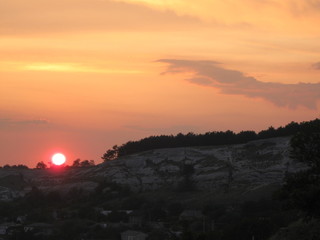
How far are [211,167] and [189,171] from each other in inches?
184

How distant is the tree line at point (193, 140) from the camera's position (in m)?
175

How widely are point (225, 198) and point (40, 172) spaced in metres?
75.7

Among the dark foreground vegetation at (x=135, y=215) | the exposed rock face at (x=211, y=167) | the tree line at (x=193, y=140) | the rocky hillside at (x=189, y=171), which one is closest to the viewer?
the dark foreground vegetation at (x=135, y=215)

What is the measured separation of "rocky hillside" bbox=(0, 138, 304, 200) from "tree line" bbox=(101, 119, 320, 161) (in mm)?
9557

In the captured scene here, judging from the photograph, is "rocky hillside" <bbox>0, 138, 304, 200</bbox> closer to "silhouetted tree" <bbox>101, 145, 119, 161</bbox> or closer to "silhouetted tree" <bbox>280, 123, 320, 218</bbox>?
"silhouetted tree" <bbox>101, 145, 119, 161</bbox>

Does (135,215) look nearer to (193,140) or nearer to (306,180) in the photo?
(193,140)

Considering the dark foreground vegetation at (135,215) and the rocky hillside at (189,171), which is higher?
the rocky hillside at (189,171)

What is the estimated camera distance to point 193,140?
183 m

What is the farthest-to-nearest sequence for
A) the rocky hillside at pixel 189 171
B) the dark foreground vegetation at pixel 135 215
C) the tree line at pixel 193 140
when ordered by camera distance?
the tree line at pixel 193 140
the rocky hillside at pixel 189 171
the dark foreground vegetation at pixel 135 215

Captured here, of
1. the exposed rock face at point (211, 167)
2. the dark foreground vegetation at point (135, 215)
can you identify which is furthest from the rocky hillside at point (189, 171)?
the dark foreground vegetation at point (135, 215)

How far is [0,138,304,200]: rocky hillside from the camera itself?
461 ft

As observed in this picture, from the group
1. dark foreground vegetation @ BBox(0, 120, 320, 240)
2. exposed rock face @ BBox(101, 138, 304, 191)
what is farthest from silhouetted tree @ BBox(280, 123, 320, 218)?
exposed rock face @ BBox(101, 138, 304, 191)

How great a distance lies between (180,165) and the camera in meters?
158

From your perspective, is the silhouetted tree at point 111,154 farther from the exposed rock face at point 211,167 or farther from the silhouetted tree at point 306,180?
the silhouetted tree at point 306,180
